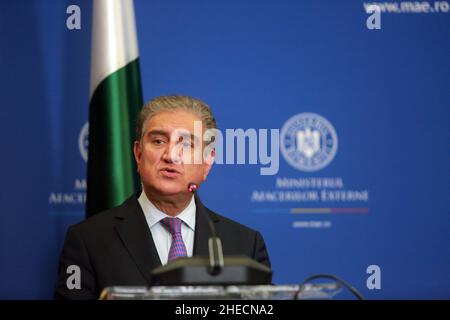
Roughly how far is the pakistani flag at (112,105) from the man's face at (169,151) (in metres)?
0.49

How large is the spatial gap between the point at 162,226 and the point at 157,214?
2.4 inches

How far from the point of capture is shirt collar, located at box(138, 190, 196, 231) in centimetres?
375

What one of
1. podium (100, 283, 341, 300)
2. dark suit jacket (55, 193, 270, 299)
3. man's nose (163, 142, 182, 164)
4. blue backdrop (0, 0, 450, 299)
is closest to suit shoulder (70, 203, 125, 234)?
dark suit jacket (55, 193, 270, 299)

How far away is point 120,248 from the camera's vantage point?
12.0 ft

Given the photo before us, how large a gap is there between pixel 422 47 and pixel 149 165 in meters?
1.89

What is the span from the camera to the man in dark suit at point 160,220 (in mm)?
3615

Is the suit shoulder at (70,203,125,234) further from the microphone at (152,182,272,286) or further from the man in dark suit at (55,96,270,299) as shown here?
the microphone at (152,182,272,286)

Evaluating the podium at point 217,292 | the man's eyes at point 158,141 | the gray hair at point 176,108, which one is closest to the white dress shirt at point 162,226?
the man's eyes at point 158,141

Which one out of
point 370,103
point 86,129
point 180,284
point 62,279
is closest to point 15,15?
point 86,129

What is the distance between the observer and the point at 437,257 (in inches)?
179

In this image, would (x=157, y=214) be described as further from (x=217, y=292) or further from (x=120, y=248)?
(x=217, y=292)

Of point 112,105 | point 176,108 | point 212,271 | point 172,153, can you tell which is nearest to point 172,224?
point 172,153

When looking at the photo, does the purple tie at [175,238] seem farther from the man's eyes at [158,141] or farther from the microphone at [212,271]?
the microphone at [212,271]

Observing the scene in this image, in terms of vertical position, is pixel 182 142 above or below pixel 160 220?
above
